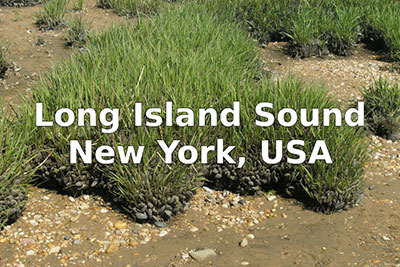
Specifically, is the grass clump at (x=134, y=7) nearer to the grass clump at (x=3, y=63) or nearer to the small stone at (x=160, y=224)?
the grass clump at (x=3, y=63)

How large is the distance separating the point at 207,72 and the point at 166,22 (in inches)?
64.8

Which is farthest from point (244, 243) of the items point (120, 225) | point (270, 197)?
point (120, 225)

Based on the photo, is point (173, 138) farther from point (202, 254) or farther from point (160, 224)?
point (202, 254)

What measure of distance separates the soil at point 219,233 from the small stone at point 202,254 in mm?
29

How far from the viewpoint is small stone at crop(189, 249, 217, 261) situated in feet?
12.4

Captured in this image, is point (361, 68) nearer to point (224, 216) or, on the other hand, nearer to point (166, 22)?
point (166, 22)

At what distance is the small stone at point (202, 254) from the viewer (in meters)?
3.77

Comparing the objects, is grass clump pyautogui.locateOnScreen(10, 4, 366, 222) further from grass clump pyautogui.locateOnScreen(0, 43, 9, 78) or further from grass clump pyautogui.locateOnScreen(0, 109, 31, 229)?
grass clump pyautogui.locateOnScreen(0, 43, 9, 78)

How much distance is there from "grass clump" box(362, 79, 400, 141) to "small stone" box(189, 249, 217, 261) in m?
2.42

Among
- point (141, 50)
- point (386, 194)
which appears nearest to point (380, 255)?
point (386, 194)

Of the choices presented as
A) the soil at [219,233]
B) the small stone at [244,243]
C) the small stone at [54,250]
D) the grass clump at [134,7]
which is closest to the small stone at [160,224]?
the soil at [219,233]

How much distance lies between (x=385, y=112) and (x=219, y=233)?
7.78 ft

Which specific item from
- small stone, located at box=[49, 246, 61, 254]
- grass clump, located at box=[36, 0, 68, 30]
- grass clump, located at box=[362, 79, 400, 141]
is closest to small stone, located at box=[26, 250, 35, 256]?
small stone, located at box=[49, 246, 61, 254]

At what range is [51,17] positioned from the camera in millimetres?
8094
